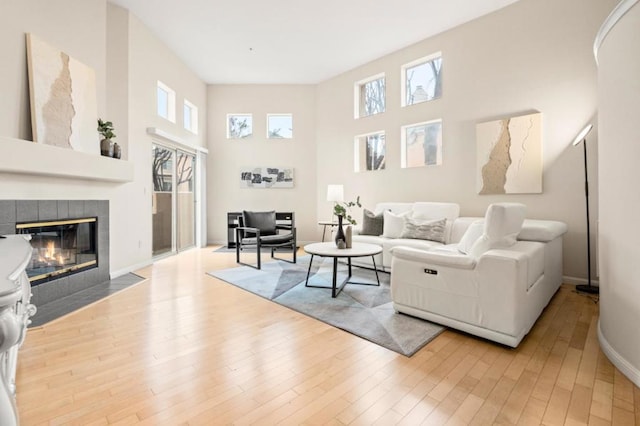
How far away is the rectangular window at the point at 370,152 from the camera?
5977 millimetres

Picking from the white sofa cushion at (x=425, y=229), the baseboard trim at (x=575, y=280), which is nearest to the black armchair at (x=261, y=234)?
the white sofa cushion at (x=425, y=229)

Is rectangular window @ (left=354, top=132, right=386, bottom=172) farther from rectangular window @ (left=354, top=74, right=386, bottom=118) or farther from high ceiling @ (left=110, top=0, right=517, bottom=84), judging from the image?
high ceiling @ (left=110, top=0, right=517, bottom=84)

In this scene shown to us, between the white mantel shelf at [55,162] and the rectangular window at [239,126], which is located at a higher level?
the rectangular window at [239,126]

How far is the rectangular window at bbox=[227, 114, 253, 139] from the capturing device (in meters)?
7.28

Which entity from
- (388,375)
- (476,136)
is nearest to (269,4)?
(476,136)

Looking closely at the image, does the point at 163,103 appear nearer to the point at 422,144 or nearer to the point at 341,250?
the point at 341,250

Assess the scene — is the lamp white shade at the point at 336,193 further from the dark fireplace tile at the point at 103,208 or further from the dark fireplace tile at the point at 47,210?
the dark fireplace tile at the point at 47,210

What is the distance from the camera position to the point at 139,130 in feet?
15.6

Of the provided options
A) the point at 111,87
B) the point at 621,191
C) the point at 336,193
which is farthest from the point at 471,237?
the point at 111,87

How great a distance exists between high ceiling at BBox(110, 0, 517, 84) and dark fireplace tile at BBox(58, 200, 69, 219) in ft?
9.37

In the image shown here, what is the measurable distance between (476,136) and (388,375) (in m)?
3.89

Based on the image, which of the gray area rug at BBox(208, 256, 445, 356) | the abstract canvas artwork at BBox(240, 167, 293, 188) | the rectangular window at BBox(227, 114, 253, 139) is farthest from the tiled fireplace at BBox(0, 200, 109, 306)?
the rectangular window at BBox(227, 114, 253, 139)

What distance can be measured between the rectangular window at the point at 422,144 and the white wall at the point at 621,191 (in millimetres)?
2963

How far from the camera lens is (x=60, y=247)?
3.50 m
